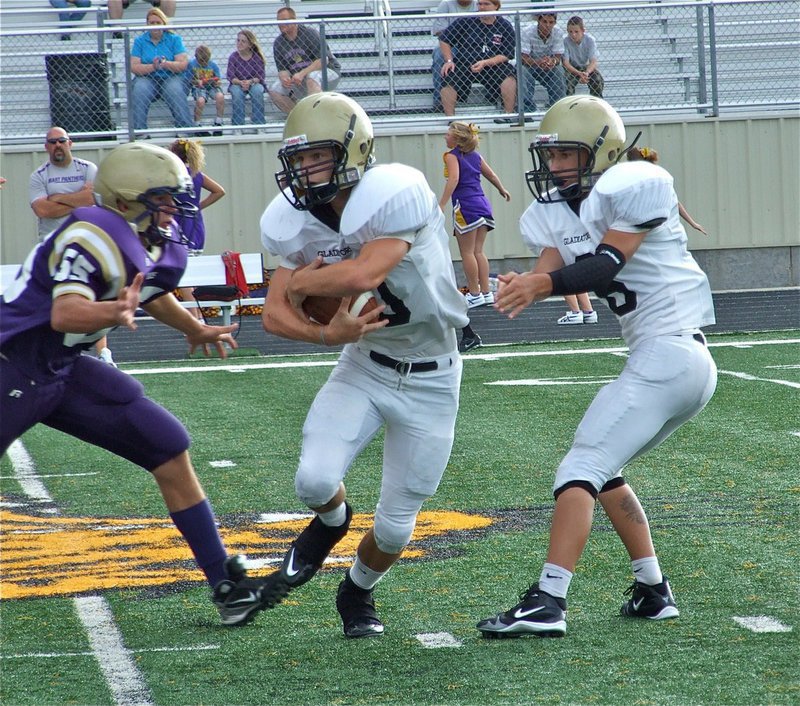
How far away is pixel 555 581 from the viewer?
352 centimetres

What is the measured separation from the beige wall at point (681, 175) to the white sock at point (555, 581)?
1068cm

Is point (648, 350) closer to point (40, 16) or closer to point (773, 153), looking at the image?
point (773, 153)

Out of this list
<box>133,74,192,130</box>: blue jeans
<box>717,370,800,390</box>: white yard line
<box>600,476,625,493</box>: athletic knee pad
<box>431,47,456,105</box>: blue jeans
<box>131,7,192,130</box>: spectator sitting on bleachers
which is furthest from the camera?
<box>431,47,456,105</box>: blue jeans

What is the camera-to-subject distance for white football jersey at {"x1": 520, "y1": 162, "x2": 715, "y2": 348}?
3590 millimetres

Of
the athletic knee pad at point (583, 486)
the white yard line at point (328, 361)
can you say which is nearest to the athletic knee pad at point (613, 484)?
the athletic knee pad at point (583, 486)

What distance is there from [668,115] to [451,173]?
3931mm

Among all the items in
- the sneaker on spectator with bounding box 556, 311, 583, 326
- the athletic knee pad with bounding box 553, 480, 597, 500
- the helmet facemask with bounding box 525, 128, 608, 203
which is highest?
the helmet facemask with bounding box 525, 128, 608, 203

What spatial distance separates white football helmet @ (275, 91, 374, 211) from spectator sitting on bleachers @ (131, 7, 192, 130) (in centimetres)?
1037

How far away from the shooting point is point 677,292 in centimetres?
372

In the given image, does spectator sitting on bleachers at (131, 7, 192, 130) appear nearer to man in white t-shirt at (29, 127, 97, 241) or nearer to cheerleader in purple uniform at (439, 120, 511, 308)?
man in white t-shirt at (29, 127, 97, 241)

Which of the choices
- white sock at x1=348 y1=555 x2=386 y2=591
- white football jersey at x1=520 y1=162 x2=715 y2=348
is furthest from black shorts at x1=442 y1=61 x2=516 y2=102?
white sock at x1=348 y1=555 x2=386 y2=591

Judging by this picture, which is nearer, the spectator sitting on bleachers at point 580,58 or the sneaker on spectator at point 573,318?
the sneaker on spectator at point 573,318

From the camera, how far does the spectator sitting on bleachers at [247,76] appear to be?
540 inches

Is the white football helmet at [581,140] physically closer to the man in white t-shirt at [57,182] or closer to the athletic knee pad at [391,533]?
the athletic knee pad at [391,533]
